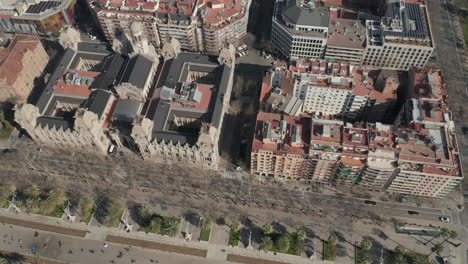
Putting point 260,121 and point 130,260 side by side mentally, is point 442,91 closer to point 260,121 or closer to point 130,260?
point 260,121

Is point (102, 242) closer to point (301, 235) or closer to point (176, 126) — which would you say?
point (176, 126)

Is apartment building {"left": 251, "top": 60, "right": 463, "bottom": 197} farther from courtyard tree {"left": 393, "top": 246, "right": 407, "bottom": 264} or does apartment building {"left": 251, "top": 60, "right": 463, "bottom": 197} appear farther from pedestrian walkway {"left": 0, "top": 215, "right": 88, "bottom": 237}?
pedestrian walkway {"left": 0, "top": 215, "right": 88, "bottom": 237}

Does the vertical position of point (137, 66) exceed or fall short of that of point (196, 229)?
it exceeds it

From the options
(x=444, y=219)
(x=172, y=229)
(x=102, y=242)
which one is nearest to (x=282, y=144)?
(x=172, y=229)

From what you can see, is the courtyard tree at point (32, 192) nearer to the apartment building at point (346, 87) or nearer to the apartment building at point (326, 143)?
the apartment building at point (326, 143)

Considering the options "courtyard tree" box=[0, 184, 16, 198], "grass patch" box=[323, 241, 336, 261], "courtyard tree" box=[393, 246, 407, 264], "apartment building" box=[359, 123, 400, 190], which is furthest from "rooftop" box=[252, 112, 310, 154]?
"courtyard tree" box=[0, 184, 16, 198]

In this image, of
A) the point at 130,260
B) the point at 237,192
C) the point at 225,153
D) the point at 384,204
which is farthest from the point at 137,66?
the point at 384,204

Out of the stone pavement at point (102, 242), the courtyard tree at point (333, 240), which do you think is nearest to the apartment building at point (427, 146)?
the courtyard tree at point (333, 240)
